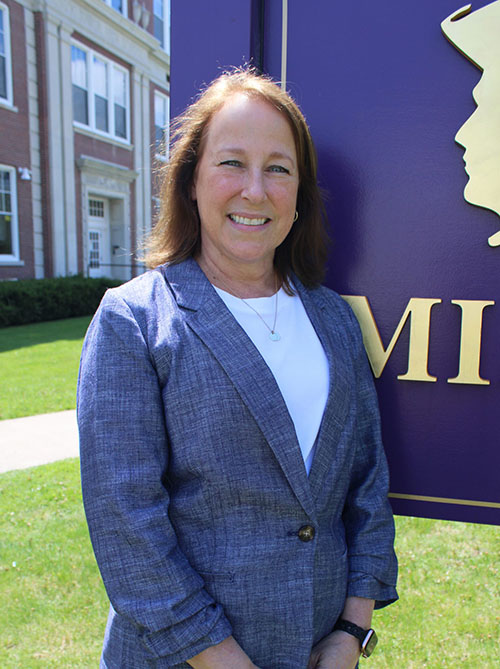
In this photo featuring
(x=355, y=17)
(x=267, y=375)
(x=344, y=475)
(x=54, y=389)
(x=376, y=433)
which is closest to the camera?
(x=267, y=375)

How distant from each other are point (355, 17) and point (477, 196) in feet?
2.04

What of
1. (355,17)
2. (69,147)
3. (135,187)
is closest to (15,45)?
(69,147)

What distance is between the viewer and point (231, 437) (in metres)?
1.22

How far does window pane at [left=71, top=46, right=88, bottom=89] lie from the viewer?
47.8ft

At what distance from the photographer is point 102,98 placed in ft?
51.8

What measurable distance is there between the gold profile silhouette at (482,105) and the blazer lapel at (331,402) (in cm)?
54

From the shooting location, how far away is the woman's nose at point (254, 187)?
1.34 m

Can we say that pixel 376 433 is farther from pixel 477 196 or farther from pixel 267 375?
pixel 477 196

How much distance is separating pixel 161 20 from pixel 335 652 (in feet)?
67.0

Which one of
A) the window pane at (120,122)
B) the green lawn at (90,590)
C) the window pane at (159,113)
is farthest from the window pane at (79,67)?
the green lawn at (90,590)

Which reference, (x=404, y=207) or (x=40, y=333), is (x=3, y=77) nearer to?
(x=40, y=333)

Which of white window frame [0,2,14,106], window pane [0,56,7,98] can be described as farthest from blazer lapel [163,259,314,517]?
window pane [0,56,7,98]

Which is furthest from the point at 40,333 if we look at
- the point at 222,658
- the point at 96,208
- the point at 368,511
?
the point at 222,658

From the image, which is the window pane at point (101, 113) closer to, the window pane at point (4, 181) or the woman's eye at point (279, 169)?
the window pane at point (4, 181)
